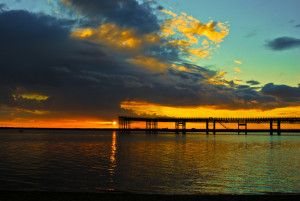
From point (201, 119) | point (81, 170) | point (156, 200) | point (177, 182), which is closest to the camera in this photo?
point (156, 200)

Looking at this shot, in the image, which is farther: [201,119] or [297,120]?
[201,119]

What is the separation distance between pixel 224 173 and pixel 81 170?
1443 cm

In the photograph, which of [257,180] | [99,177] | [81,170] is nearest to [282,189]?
[257,180]

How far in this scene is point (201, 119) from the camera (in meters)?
193

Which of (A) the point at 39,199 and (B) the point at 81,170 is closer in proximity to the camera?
(A) the point at 39,199

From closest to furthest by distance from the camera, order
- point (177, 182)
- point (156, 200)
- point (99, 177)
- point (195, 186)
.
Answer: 1. point (156, 200)
2. point (195, 186)
3. point (177, 182)
4. point (99, 177)

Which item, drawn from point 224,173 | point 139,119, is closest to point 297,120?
point 139,119

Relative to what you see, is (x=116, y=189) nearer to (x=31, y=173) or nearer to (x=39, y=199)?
(x=39, y=199)

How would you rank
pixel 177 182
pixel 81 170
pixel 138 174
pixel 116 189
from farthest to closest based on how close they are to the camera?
pixel 81 170 < pixel 138 174 < pixel 177 182 < pixel 116 189

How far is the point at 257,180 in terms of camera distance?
22.8 m

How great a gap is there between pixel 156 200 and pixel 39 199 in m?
6.15

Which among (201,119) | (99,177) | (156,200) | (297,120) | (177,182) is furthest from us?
(201,119)

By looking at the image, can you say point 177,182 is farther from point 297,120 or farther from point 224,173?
point 297,120

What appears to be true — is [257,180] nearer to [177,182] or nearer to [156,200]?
[177,182]
